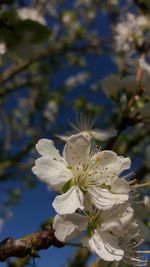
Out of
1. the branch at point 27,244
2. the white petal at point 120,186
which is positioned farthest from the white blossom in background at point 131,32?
the branch at point 27,244

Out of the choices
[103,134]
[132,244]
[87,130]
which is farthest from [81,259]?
[132,244]

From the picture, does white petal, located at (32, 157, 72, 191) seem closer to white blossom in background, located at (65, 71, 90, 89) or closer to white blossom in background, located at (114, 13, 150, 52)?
white blossom in background, located at (114, 13, 150, 52)

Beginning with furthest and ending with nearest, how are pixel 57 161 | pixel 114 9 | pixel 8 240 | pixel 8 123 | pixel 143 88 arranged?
1. pixel 8 123
2. pixel 114 9
3. pixel 143 88
4. pixel 57 161
5. pixel 8 240

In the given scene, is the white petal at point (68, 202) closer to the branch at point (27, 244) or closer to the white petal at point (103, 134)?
the branch at point (27, 244)

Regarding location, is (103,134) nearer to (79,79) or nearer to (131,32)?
(131,32)

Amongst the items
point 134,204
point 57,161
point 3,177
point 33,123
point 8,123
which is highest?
point 33,123

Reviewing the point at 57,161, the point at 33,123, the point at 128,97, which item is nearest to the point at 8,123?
the point at 33,123

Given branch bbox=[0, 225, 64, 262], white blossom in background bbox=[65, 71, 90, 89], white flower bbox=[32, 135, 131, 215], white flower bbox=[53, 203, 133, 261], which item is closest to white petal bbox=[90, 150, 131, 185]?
white flower bbox=[32, 135, 131, 215]

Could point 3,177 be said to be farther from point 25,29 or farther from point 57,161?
point 57,161
